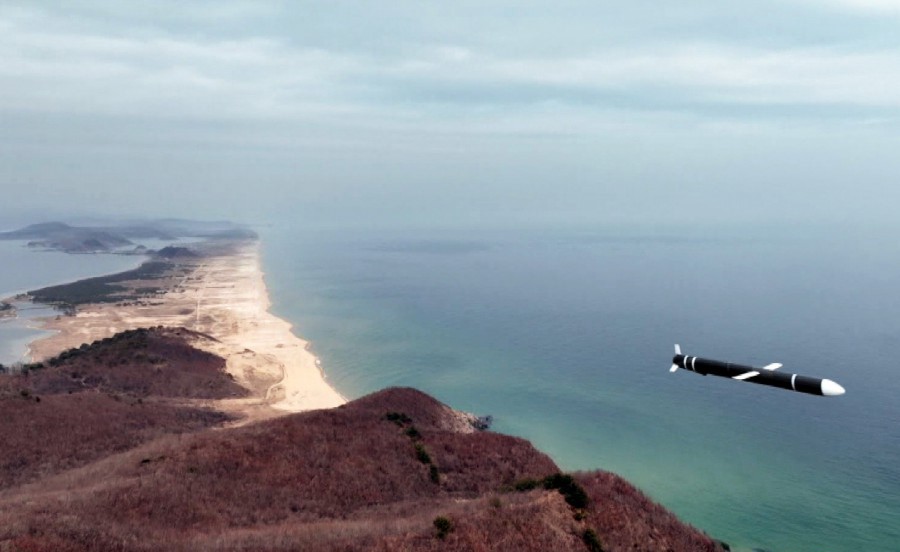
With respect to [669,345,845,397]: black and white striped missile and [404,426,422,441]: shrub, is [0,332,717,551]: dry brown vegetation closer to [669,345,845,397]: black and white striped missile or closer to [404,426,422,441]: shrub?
[404,426,422,441]: shrub

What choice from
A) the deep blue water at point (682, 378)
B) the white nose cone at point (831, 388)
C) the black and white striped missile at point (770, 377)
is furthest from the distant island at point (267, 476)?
the deep blue water at point (682, 378)

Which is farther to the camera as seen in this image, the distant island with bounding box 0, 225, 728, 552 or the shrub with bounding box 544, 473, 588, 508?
the shrub with bounding box 544, 473, 588, 508

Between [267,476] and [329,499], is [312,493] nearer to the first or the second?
[329,499]

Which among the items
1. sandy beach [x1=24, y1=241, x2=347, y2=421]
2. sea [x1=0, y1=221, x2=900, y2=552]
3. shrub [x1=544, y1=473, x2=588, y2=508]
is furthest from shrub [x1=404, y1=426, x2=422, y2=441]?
sandy beach [x1=24, y1=241, x2=347, y2=421]

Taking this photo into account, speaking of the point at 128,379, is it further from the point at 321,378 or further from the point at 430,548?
the point at 430,548

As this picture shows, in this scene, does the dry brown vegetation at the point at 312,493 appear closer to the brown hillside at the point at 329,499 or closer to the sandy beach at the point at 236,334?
the brown hillside at the point at 329,499
